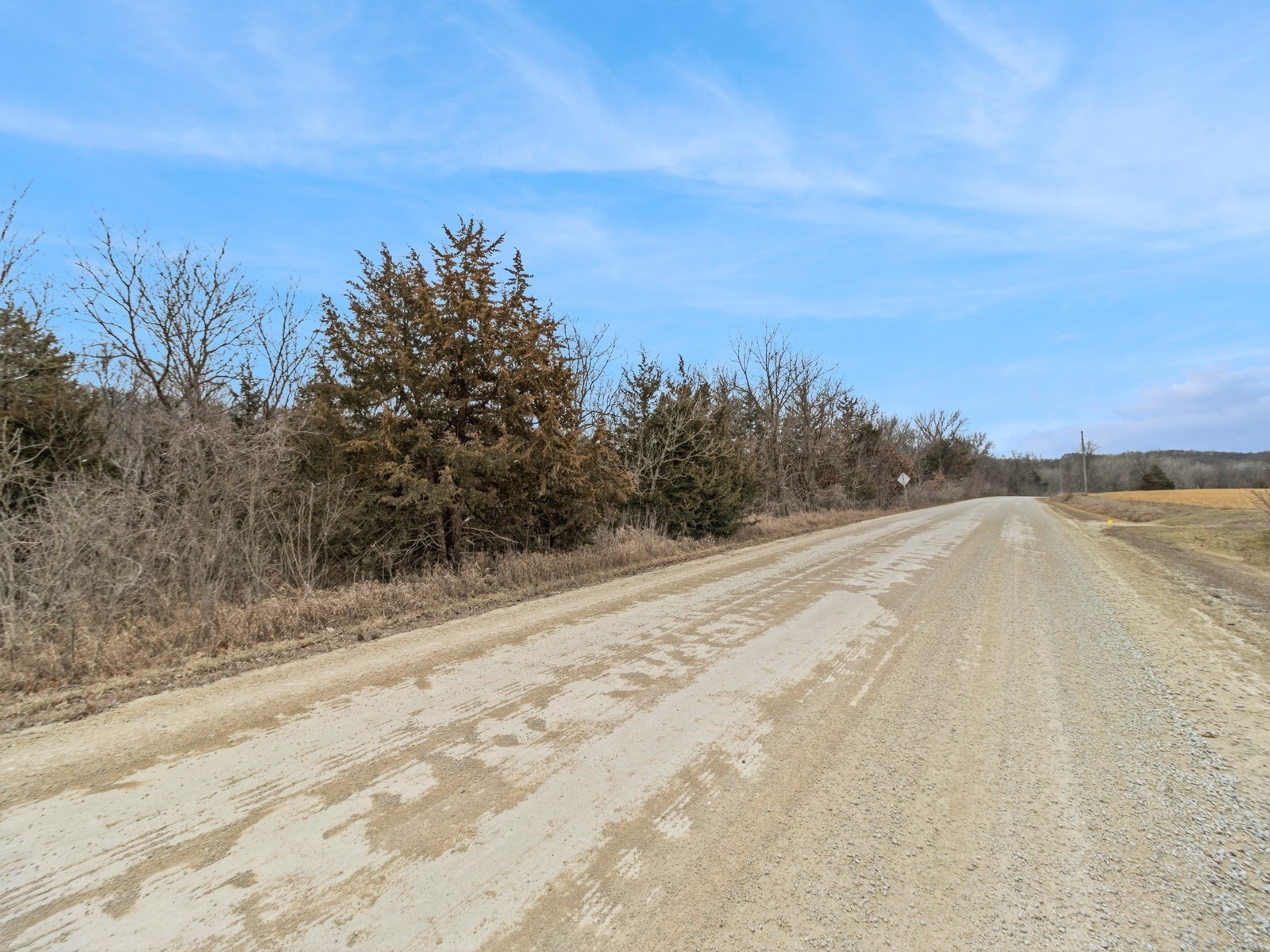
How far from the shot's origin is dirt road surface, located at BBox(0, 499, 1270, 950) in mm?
2113

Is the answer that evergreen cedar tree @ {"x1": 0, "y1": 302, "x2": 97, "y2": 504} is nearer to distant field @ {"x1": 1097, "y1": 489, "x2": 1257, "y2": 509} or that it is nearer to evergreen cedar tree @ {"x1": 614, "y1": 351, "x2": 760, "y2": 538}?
evergreen cedar tree @ {"x1": 614, "y1": 351, "x2": 760, "y2": 538}

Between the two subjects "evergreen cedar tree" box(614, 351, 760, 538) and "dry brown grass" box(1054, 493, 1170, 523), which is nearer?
"evergreen cedar tree" box(614, 351, 760, 538)

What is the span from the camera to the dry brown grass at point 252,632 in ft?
14.4

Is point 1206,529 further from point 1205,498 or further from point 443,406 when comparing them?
point 1205,498

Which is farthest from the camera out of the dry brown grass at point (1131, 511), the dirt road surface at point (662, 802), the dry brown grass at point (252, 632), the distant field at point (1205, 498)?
the distant field at point (1205, 498)

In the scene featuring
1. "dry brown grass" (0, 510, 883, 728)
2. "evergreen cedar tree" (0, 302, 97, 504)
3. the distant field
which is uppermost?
"evergreen cedar tree" (0, 302, 97, 504)

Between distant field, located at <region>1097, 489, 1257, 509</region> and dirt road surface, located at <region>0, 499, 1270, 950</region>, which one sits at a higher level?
distant field, located at <region>1097, 489, 1257, 509</region>

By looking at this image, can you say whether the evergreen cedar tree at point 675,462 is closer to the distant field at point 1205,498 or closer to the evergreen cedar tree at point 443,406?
the evergreen cedar tree at point 443,406

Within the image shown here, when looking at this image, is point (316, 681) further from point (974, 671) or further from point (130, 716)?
point (974, 671)

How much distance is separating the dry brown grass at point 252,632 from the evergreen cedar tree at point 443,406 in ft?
3.78

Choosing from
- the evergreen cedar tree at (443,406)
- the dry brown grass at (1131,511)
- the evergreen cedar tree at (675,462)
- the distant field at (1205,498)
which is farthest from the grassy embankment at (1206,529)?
the evergreen cedar tree at (443,406)

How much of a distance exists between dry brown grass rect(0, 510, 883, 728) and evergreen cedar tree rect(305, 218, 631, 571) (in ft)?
3.78

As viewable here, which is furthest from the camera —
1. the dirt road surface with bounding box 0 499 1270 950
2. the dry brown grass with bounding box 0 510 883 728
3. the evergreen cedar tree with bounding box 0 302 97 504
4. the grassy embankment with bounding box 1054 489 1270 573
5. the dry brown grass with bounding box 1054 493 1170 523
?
the dry brown grass with bounding box 1054 493 1170 523

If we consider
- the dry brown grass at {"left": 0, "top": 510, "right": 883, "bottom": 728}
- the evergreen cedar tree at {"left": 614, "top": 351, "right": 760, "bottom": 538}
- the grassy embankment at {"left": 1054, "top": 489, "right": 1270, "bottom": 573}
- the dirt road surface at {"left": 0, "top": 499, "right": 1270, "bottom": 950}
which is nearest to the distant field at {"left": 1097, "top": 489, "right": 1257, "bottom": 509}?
the grassy embankment at {"left": 1054, "top": 489, "right": 1270, "bottom": 573}
